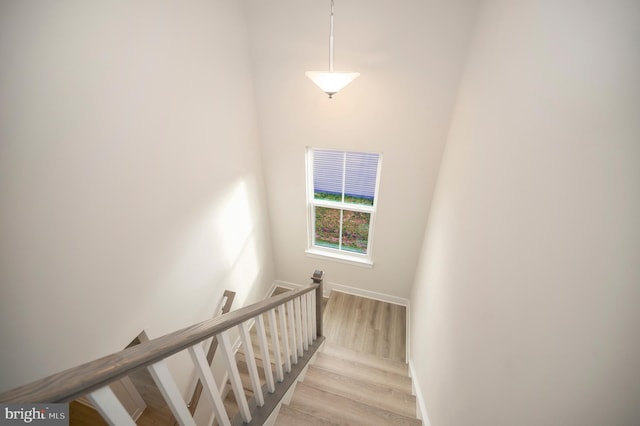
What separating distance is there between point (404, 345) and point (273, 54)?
13.4 feet

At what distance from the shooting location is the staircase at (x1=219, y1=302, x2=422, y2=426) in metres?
1.93

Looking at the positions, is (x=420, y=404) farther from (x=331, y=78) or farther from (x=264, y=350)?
(x=331, y=78)

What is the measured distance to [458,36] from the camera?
2.30 meters

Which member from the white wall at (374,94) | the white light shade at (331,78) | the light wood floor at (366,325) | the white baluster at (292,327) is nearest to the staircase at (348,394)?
the white baluster at (292,327)

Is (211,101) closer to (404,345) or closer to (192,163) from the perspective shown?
(192,163)

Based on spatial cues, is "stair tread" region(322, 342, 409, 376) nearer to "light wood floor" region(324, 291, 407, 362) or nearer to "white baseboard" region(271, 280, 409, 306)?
"light wood floor" region(324, 291, 407, 362)

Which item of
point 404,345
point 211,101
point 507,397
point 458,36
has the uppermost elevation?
point 458,36

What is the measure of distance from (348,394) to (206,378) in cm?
175

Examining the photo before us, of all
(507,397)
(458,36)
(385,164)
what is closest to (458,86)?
(458,36)

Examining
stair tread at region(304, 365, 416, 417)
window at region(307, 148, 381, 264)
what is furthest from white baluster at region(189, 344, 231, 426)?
window at region(307, 148, 381, 264)

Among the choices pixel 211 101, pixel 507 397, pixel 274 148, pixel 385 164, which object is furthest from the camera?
pixel 274 148

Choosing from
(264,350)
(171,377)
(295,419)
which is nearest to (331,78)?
(264,350)

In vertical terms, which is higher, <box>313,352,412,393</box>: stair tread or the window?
the window

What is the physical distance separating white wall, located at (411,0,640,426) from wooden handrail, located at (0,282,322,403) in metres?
1.12
